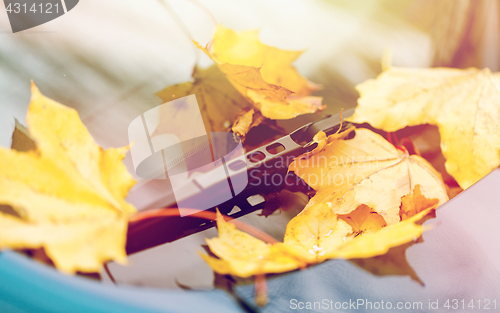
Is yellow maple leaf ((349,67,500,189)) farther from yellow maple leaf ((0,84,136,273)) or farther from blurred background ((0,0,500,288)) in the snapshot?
yellow maple leaf ((0,84,136,273))

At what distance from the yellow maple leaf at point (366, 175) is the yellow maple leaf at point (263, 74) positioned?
33 mm

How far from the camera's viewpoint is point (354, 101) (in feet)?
0.61

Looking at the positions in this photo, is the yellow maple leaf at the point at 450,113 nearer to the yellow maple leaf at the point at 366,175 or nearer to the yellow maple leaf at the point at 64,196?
the yellow maple leaf at the point at 366,175

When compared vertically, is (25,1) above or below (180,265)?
above

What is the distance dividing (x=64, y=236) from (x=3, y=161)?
4cm

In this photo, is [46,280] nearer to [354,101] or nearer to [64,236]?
[64,236]

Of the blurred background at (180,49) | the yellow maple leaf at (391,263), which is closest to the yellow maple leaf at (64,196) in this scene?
the blurred background at (180,49)

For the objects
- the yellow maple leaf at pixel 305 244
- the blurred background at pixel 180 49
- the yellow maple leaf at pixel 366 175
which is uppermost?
the blurred background at pixel 180 49

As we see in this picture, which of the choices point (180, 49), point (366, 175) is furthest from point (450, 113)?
point (180, 49)

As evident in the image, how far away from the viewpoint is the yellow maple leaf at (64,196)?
101mm

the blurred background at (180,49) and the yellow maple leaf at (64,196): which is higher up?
the blurred background at (180,49)

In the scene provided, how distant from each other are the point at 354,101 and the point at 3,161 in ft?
0.61

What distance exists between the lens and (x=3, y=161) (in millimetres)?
113

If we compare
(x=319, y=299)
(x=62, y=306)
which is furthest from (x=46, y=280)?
(x=319, y=299)
